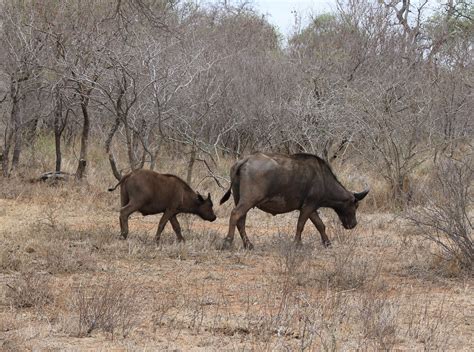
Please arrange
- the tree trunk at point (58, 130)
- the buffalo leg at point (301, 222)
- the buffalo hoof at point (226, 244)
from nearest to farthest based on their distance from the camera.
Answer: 1. the buffalo hoof at point (226, 244)
2. the buffalo leg at point (301, 222)
3. the tree trunk at point (58, 130)

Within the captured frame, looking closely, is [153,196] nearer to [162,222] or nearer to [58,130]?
[162,222]

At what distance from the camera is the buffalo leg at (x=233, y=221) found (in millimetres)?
10922

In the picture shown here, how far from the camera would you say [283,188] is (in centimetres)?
1131

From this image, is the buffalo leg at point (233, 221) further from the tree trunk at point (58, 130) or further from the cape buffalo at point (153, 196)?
the tree trunk at point (58, 130)

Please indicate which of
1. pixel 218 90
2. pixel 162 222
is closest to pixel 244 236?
pixel 162 222

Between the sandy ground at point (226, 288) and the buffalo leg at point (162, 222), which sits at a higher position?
the buffalo leg at point (162, 222)

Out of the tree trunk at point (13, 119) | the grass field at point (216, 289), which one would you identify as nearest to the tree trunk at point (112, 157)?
the grass field at point (216, 289)

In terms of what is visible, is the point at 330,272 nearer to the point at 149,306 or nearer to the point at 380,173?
the point at 149,306

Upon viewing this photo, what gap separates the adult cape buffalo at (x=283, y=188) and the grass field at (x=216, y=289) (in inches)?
19.7

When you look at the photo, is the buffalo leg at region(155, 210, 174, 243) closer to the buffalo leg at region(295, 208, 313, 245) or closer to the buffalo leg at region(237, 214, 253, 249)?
the buffalo leg at region(237, 214, 253, 249)

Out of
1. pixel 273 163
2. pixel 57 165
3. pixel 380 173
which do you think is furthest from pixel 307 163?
pixel 57 165

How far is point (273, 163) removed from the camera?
11195 mm

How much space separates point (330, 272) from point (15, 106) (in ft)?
31.9

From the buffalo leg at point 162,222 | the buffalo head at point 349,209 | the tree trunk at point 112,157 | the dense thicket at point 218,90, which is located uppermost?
the dense thicket at point 218,90
